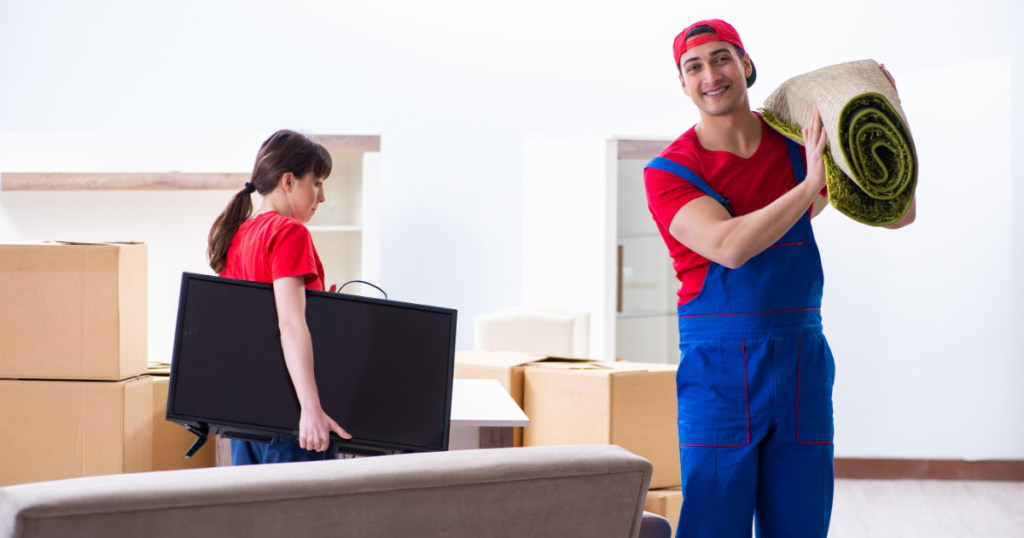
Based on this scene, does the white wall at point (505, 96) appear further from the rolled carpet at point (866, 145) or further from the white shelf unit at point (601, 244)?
the rolled carpet at point (866, 145)

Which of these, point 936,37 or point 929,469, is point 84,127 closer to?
point 936,37

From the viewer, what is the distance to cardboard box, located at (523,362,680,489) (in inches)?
82.2

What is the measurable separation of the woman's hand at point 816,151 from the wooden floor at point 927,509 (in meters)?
2.31

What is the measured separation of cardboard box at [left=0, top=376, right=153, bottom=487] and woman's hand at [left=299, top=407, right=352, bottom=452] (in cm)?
80

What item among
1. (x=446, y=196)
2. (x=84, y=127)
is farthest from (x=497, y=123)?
(x=84, y=127)

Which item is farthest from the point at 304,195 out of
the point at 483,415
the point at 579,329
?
the point at 579,329

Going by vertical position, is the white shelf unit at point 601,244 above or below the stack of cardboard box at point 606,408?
above

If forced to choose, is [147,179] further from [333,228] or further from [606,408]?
[606,408]

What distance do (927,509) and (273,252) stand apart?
3.23 m

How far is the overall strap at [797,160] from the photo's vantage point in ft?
4.81

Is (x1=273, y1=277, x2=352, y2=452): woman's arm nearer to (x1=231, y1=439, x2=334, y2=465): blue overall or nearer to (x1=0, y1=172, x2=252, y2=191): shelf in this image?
(x1=231, y1=439, x2=334, y2=465): blue overall

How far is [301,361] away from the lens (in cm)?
144

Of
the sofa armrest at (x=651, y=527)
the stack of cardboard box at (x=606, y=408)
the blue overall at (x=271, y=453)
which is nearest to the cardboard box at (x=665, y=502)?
the stack of cardboard box at (x=606, y=408)

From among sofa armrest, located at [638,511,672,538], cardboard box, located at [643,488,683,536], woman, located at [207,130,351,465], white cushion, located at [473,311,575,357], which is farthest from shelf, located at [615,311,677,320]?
sofa armrest, located at [638,511,672,538]
